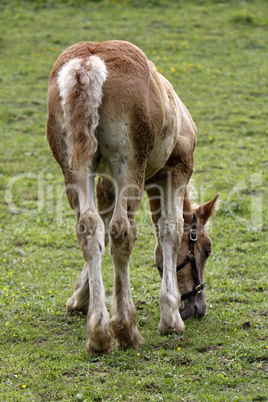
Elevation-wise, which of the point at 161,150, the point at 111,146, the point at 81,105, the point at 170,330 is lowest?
the point at 170,330

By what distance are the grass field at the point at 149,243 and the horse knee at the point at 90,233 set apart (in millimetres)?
861

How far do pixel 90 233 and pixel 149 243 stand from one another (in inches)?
135

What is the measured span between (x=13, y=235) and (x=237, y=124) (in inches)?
280

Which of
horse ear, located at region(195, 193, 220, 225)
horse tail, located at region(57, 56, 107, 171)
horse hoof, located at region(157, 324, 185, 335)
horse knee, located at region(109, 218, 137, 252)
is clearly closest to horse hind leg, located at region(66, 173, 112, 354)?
horse knee, located at region(109, 218, 137, 252)

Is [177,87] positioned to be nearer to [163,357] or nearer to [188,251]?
[188,251]

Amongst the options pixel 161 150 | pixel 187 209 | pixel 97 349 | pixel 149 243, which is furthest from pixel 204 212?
pixel 97 349

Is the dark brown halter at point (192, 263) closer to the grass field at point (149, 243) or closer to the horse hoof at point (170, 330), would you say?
the grass field at point (149, 243)

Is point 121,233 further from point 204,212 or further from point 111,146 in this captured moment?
point 204,212

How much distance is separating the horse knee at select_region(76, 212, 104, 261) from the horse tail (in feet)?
1.28

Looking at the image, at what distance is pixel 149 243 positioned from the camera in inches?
287

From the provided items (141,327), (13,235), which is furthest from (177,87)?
(141,327)

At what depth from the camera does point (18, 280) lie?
6.03 m

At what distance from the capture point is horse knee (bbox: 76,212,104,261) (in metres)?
3.92

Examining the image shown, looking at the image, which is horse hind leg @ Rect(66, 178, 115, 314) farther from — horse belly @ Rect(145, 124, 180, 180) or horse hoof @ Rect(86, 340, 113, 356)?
horse hoof @ Rect(86, 340, 113, 356)
